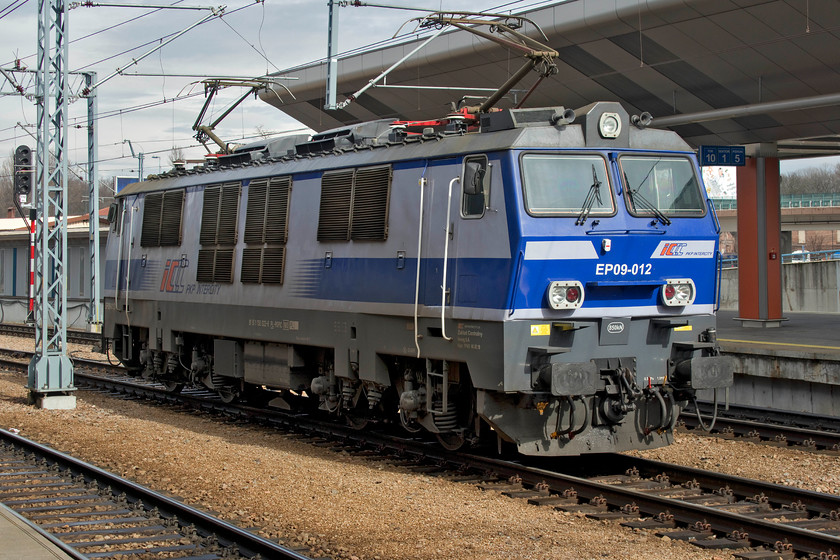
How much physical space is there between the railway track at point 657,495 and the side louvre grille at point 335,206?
2.70 m

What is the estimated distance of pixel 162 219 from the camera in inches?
679

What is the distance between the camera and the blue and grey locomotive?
10.1 metres

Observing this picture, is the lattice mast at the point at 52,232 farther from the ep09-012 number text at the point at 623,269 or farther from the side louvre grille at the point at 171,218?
the ep09-012 number text at the point at 623,269

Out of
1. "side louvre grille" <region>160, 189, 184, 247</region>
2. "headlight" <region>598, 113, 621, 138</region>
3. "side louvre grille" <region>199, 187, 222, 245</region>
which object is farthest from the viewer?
"side louvre grille" <region>160, 189, 184, 247</region>

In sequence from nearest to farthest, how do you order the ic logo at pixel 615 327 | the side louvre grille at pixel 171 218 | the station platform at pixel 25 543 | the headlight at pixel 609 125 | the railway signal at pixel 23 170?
the station platform at pixel 25 543 < the ic logo at pixel 615 327 < the headlight at pixel 609 125 < the side louvre grille at pixel 171 218 < the railway signal at pixel 23 170

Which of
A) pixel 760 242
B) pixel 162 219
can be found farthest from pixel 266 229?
pixel 760 242

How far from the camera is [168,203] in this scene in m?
17.1

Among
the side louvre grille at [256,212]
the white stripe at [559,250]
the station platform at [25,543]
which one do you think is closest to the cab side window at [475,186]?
the white stripe at [559,250]

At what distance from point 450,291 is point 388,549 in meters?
3.49

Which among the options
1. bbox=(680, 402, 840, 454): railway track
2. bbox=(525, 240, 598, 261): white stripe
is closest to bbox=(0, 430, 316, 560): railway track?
bbox=(525, 240, 598, 261): white stripe

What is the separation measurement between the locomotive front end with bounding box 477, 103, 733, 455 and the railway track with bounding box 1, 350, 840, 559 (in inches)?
17.0

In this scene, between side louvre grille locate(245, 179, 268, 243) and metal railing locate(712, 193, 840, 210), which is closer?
side louvre grille locate(245, 179, 268, 243)

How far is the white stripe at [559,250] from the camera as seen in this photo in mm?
9926

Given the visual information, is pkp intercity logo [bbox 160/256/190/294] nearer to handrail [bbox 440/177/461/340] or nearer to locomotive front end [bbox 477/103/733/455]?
handrail [bbox 440/177/461/340]
